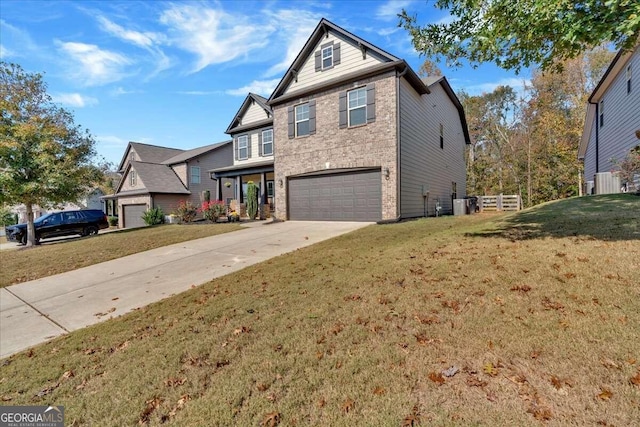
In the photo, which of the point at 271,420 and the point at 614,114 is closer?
the point at 271,420

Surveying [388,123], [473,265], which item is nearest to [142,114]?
[388,123]

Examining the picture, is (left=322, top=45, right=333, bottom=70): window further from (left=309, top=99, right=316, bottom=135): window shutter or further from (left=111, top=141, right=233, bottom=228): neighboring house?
(left=111, top=141, right=233, bottom=228): neighboring house

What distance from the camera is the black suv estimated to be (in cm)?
1684

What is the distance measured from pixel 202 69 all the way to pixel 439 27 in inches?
392

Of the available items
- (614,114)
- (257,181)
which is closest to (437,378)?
(614,114)

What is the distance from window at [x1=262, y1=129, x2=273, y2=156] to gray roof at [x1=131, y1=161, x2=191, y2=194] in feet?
32.9

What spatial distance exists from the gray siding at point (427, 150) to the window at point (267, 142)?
9295 mm

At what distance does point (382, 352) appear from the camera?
2799mm

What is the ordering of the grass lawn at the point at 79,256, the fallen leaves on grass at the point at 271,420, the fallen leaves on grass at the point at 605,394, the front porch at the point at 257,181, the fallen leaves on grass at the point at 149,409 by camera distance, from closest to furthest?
the fallen leaves on grass at the point at 605,394, the fallen leaves on grass at the point at 271,420, the fallen leaves on grass at the point at 149,409, the grass lawn at the point at 79,256, the front porch at the point at 257,181

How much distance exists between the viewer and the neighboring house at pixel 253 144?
19.1m

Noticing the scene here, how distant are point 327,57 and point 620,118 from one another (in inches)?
540

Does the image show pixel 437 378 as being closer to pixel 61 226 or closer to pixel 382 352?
pixel 382 352

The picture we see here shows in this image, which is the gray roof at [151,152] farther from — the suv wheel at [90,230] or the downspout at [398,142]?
the downspout at [398,142]

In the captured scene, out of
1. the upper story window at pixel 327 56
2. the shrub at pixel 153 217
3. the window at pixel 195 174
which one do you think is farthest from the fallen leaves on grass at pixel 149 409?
the window at pixel 195 174
